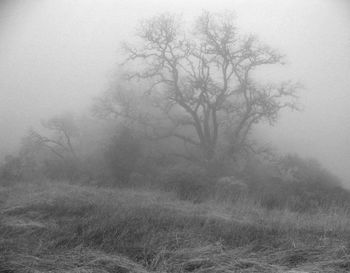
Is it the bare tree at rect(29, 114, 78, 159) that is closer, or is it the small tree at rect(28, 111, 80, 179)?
the small tree at rect(28, 111, 80, 179)

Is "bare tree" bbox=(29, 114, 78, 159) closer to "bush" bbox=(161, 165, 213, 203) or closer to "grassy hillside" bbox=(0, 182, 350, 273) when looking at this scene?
"bush" bbox=(161, 165, 213, 203)

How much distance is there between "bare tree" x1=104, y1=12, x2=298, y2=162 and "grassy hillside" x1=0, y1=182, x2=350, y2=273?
14.7m

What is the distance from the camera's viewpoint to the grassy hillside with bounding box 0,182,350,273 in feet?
16.3

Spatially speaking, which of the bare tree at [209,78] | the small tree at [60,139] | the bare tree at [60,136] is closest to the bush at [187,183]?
the bare tree at [209,78]

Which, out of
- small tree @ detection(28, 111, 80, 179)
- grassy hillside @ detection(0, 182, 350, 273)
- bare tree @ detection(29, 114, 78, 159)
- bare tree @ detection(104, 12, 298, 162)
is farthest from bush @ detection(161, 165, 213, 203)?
bare tree @ detection(29, 114, 78, 159)

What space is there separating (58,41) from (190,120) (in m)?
18.4

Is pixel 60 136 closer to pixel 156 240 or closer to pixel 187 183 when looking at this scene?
pixel 187 183

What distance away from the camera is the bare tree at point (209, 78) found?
74.5 ft

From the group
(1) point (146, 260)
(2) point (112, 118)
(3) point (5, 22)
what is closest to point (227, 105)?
(2) point (112, 118)

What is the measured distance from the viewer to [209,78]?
2322cm

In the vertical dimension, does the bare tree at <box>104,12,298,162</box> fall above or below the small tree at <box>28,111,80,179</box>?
above

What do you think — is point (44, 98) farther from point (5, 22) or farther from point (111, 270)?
point (111, 270)

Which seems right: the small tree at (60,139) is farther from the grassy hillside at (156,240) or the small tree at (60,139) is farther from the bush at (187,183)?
the grassy hillside at (156,240)

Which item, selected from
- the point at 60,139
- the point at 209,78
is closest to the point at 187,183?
the point at 209,78
